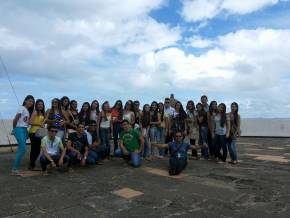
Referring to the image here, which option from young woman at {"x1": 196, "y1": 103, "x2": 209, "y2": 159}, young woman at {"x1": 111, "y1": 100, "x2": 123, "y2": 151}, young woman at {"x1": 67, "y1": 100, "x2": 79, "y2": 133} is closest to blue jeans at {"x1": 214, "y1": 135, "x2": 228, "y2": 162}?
young woman at {"x1": 196, "y1": 103, "x2": 209, "y2": 159}

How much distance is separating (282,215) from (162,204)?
174cm

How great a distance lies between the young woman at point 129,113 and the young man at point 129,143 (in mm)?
579

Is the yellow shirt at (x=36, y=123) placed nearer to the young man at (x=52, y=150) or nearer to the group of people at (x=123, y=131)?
the group of people at (x=123, y=131)

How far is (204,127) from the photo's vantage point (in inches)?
377

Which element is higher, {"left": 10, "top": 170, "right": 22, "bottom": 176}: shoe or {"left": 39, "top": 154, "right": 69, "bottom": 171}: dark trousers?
{"left": 39, "top": 154, "right": 69, "bottom": 171}: dark trousers

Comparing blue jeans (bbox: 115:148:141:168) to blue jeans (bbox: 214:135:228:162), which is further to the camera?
blue jeans (bbox: 214:135:228:162)

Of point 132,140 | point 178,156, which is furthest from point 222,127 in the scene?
point 132,140

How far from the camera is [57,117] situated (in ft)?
27.2

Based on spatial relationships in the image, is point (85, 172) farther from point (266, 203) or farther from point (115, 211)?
point (266, 203)

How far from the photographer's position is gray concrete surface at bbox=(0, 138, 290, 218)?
16.8 feet

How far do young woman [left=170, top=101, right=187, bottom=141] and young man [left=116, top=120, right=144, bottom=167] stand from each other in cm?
125

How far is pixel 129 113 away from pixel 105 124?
2.33ft

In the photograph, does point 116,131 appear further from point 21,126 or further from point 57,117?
point 21,126

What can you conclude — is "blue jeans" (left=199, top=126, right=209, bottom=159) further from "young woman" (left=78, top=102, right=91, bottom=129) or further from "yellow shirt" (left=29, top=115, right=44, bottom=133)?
"yellow shirt" (left=29, top=115, right=44, bottom=133)
